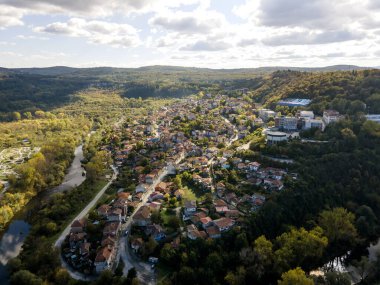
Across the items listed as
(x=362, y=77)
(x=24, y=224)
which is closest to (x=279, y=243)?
(x=24, y=224)

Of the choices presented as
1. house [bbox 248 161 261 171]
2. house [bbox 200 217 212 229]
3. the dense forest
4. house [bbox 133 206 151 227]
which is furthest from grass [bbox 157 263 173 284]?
house [bbox 248 161 261 171]

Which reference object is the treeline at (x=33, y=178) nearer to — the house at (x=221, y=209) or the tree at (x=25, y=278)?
the tree at (x=25, y=278)

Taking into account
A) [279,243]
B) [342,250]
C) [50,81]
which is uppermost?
[50,81]

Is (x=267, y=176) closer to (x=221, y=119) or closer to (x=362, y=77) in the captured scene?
(x=221, y=119)

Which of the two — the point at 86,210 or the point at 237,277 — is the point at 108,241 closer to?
the point at 86,210

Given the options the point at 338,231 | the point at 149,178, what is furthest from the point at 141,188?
the point at 338,231

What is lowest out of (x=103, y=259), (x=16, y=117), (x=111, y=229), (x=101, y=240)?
(x=101, y=240)
